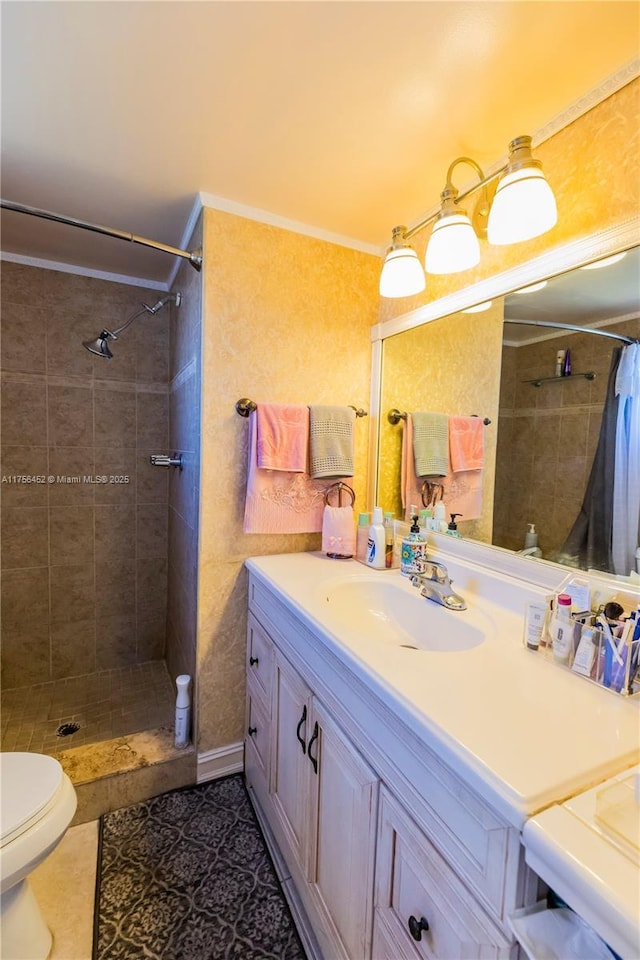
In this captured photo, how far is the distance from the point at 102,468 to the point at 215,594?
1129 millimetres

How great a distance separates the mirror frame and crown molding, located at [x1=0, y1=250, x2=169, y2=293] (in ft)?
4.38

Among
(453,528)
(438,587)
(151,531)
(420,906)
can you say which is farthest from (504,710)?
(151,531)

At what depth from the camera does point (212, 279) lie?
1479 mm

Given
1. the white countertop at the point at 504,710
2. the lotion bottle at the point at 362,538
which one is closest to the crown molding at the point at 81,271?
the lotion bottle at the point at 362,538

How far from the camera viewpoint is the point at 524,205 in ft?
3.22

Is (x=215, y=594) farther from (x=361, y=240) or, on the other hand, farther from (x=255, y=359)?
(x=361, y=240)

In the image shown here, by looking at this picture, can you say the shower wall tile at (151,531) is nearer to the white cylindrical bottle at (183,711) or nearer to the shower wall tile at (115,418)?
Result: the shower wall tile at (115,418)

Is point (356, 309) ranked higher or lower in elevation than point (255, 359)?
higher

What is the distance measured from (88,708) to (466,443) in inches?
83.2

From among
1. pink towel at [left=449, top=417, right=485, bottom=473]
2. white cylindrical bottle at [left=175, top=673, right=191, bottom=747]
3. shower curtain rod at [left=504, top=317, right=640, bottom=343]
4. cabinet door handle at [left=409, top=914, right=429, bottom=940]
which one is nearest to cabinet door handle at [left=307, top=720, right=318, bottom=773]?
cabinet door handle at [left=409, top=914, right=429, bottom=940]

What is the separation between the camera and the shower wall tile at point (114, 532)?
2248 mm

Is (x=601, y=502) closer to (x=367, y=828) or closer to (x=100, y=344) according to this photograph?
(x=367, y=828)

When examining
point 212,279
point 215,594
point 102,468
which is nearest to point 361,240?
point 212,279

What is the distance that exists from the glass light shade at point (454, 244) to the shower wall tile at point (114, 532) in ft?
6.43
